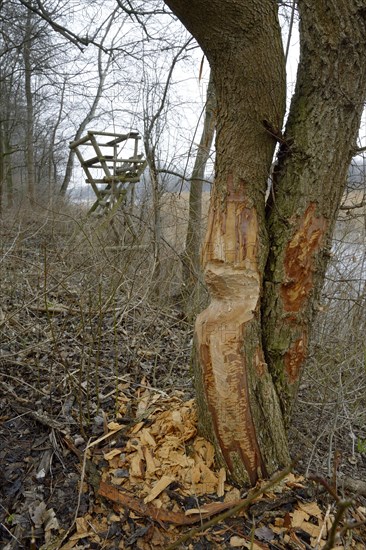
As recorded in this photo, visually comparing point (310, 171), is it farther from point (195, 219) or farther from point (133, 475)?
point (195, 219)

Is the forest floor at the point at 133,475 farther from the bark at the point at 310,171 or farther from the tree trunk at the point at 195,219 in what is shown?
the tree trunk at the point at 195,219

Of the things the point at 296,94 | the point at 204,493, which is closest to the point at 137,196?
the point at 296,94

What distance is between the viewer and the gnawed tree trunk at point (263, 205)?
1.66 metres

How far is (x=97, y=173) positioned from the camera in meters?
7.20

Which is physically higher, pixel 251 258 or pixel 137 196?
pixel 137 196

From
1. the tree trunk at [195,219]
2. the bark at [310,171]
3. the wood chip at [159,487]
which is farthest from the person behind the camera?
the tree trunk at [195,219]

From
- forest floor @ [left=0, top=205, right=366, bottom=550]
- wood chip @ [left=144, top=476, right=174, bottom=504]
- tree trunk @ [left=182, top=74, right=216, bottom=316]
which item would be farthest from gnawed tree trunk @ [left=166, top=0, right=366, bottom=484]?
tree trunk @ [left=182, top=74, right=216, bottom=316]

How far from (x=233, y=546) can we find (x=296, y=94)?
2.04m

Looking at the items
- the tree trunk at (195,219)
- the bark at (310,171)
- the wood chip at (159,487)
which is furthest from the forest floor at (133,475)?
the tree trunk at (195,219)

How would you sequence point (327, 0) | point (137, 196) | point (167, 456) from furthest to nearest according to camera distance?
point (137, 196)
point (167, 456)
point (327, 0)

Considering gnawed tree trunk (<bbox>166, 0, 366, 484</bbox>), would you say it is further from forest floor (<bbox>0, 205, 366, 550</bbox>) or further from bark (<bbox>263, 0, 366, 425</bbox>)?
forest floor (<bbox>0, 205, 366, 550</bbox>)

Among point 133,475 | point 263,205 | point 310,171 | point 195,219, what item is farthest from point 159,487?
point 195,219

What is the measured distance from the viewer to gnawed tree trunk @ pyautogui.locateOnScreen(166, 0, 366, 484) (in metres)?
1.66

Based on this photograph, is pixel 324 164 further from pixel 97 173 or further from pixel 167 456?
pixel 97 173
